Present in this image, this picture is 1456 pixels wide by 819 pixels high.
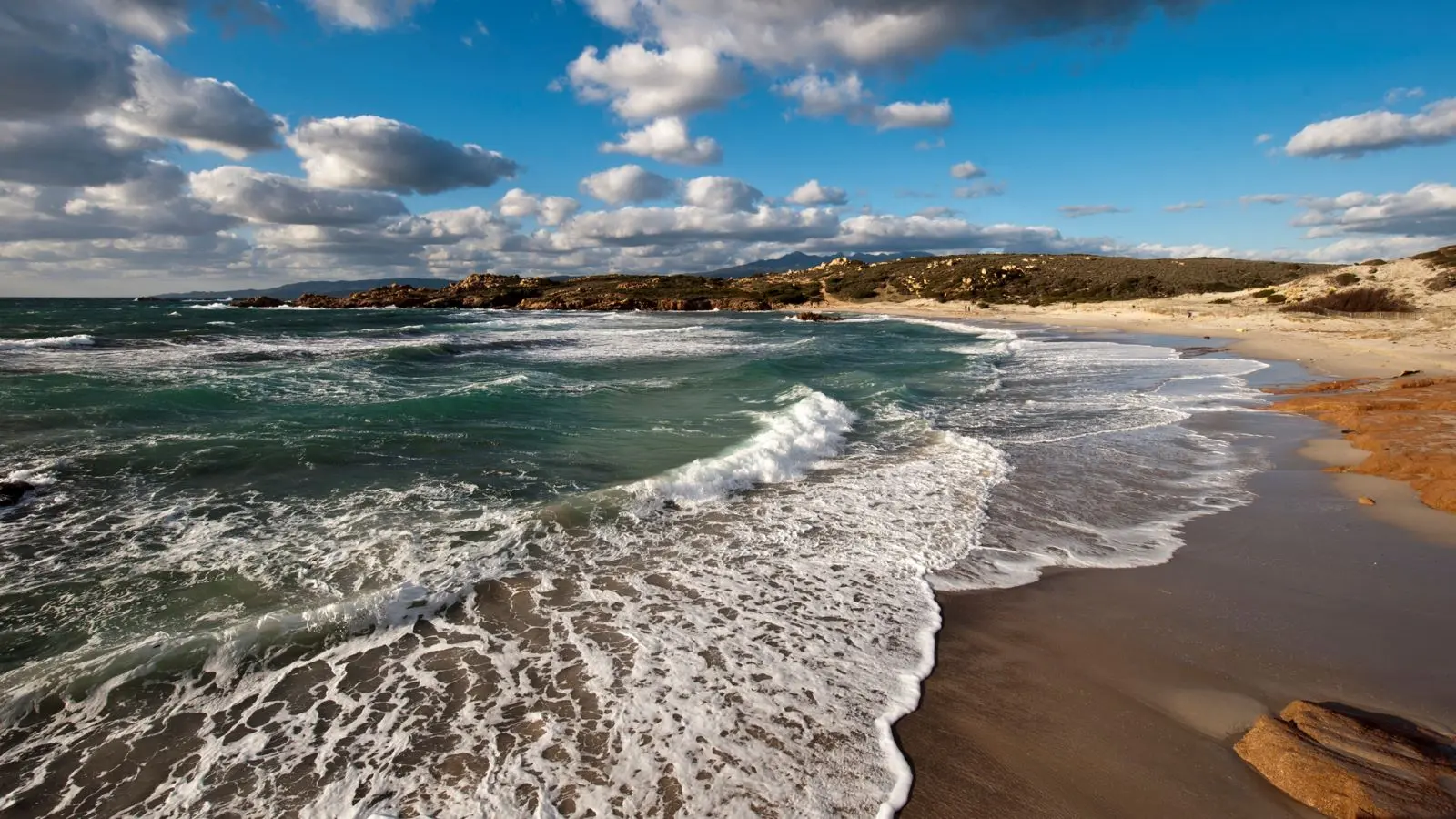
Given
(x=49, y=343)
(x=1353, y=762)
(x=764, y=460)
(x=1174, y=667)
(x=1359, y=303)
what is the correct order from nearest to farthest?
(x=1353, y=762) < (x=1174, y=667) < (x=764, y=460) < (x=49, y=343) < (x=1359, y=303)

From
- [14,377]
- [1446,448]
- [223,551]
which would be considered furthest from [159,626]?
[14,377]

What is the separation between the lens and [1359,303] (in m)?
38.9

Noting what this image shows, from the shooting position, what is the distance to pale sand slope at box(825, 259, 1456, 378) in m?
22.1

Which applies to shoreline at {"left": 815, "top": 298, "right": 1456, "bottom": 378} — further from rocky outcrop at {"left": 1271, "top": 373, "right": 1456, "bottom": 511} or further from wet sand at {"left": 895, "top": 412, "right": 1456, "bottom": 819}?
wet sand at {"left": 895, "top": 412, "right": 1456, "bottom": 819}

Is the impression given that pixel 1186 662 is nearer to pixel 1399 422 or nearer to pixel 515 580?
pixel 515 580

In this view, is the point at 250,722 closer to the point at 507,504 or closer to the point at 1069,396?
the point at 507,504

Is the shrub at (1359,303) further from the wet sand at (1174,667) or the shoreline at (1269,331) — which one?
the wet sand at (1174,667)

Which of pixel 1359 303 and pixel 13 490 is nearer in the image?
pixel 13 490

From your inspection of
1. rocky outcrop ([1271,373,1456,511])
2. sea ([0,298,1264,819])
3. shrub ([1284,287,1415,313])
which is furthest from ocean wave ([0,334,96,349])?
shrub ([1284,287,1415,313])

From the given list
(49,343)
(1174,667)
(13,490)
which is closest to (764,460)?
(1174,667)

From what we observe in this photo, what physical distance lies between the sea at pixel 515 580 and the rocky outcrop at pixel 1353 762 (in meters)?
2.21

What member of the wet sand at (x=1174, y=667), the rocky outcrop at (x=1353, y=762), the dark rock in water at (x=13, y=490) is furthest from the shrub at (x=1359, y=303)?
the dark rock in water at (x=13, y=490)

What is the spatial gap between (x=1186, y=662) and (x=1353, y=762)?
133 cm

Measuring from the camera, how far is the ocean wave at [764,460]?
977 centimetres
